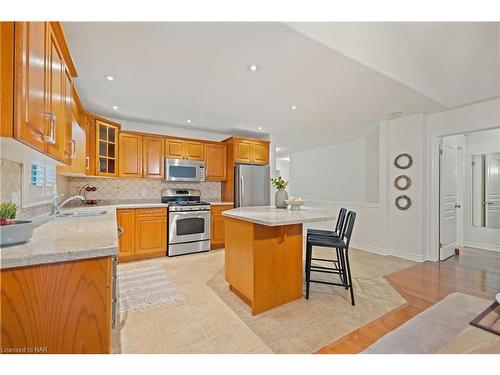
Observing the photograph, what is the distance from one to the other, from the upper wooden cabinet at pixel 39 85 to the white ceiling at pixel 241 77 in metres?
0.49

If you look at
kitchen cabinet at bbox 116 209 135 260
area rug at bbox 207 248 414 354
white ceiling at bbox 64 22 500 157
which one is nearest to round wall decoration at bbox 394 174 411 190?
white ceiling at bbox 64 22 500 157

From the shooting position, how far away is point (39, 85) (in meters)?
1.11

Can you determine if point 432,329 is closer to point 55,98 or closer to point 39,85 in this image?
point 39,85

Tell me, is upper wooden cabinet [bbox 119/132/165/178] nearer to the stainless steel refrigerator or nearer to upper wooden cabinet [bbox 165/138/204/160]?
upper wooden cabinet [bbox 165/138/204/160]

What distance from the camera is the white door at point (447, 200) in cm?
362

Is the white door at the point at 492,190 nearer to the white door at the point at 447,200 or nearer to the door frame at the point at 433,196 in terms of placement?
the white door at the point at 447,200

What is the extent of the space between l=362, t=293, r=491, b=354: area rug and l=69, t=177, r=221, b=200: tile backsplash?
12.9 ft

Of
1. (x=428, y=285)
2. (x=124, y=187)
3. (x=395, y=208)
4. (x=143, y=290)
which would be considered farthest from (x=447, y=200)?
(x=124, y=187)

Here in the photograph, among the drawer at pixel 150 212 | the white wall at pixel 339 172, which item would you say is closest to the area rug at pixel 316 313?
the drawer at pixel 150 212

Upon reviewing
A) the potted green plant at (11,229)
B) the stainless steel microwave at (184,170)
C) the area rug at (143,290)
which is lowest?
the area rug at (143,290)

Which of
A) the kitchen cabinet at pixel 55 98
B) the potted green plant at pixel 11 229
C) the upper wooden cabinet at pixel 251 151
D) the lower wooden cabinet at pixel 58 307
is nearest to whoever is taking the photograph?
the lower wooden cabinet at pixel 58 307

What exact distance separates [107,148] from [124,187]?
2.60 ft
